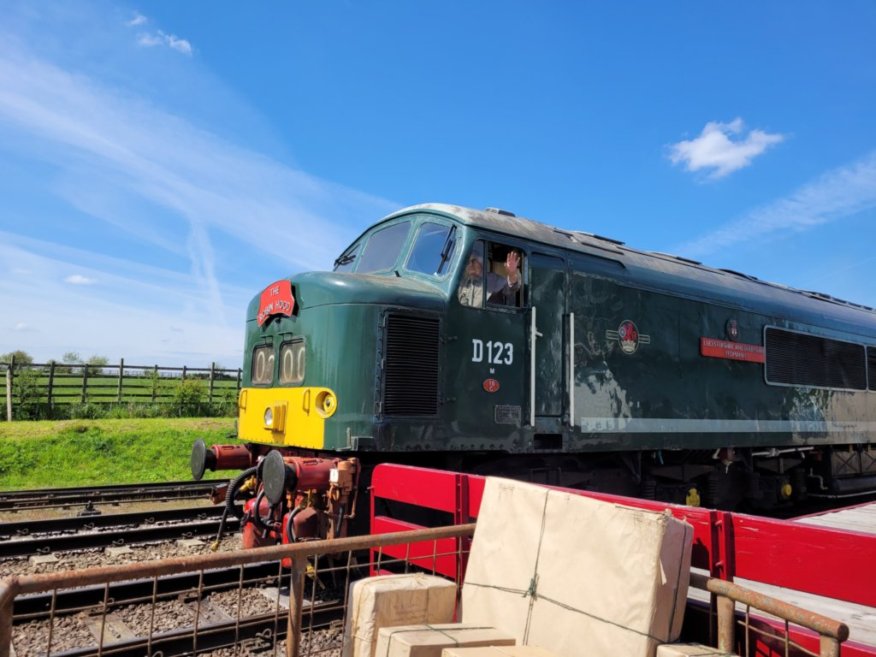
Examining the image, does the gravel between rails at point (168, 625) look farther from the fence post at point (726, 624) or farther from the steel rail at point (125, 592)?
the fence post at point (726, 624)

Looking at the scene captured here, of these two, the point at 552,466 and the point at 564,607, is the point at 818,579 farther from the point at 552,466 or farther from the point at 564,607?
the point at 552,466

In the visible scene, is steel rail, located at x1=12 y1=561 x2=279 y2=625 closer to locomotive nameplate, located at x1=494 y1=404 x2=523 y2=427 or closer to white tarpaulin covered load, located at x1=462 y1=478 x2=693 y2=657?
white tarpaulin covered load, located at x1=462 y1=478 x2=693 y2=657

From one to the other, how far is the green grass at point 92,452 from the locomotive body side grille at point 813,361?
10100 mm

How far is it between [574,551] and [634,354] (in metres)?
4.87

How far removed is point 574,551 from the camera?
3107 mm

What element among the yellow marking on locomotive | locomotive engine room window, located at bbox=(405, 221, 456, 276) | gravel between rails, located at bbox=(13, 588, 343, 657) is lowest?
gravel between rails, located at bbox=(13, 588, 343, 657)

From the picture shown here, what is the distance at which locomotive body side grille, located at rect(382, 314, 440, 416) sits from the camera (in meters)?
5.71

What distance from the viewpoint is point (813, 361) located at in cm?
1048

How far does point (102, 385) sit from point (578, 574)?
2142 cm

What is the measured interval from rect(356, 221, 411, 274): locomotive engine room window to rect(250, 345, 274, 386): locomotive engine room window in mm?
1431

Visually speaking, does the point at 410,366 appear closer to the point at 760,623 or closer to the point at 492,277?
the point at 492,277

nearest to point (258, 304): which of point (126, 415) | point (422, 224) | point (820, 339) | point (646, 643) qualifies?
point (422, 224)

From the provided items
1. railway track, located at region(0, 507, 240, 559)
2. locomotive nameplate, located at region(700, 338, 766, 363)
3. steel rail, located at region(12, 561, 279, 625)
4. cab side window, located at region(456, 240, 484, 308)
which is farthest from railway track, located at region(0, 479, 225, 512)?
A: locomotive nameplate, located at region(700, 338, 766, 363)

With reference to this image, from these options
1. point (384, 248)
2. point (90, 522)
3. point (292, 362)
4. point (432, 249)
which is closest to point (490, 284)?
point (432, 249)
